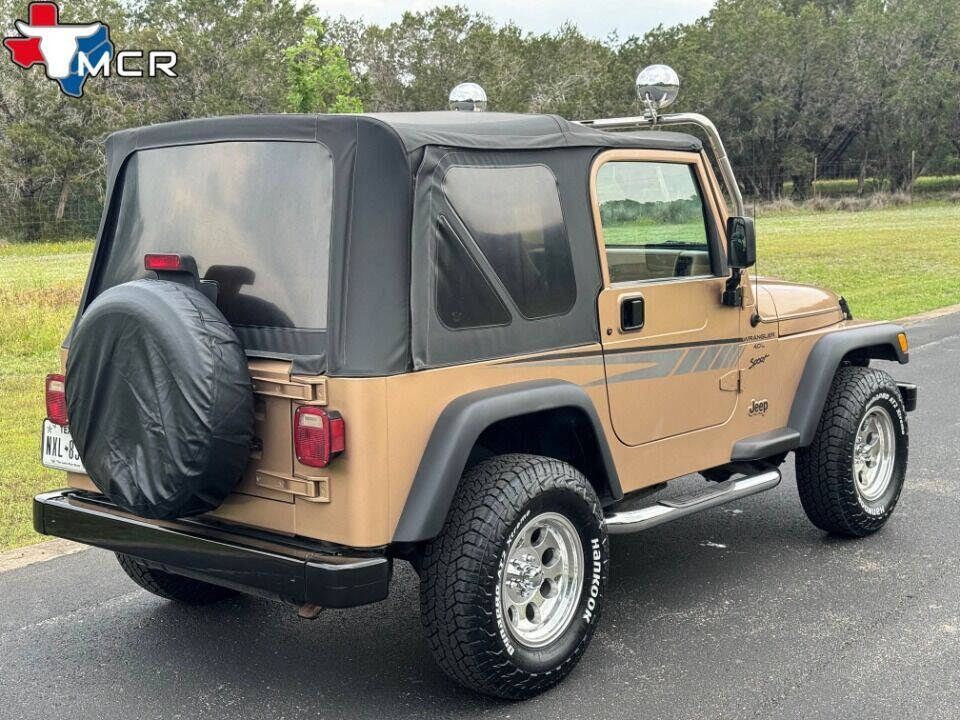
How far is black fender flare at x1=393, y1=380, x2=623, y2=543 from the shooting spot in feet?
12.0

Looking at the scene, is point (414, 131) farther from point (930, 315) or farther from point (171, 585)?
point (930, 315)

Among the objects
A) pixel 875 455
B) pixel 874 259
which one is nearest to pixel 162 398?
pixel 875 455

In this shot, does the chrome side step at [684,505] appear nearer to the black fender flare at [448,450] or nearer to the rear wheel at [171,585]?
the black fender flare at [448,450]

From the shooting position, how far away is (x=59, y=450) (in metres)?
4.36

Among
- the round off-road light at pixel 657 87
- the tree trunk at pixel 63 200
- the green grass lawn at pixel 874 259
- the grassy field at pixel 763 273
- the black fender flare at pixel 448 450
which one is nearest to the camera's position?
the black fender flare at pixel 448 450

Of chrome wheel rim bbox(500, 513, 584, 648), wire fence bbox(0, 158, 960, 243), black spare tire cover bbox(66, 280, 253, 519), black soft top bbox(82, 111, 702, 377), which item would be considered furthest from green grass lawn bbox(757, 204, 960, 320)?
black spare tire cover bbox(66, 280, 253, 519)

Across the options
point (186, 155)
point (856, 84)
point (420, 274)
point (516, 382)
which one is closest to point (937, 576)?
point (516, 382)

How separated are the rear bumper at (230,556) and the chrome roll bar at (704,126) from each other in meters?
2.28

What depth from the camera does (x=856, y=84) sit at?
2170 inches

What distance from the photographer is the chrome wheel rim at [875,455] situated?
5719 mm

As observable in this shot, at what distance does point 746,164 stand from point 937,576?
54548 millimetres

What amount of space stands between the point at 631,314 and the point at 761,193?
50000 millimetres

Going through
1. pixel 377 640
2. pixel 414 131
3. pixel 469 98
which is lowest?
pixel 377 640

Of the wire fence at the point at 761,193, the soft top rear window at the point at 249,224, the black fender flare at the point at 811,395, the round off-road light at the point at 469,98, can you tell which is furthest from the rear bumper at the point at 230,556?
the wire fence at the point at 761,193
